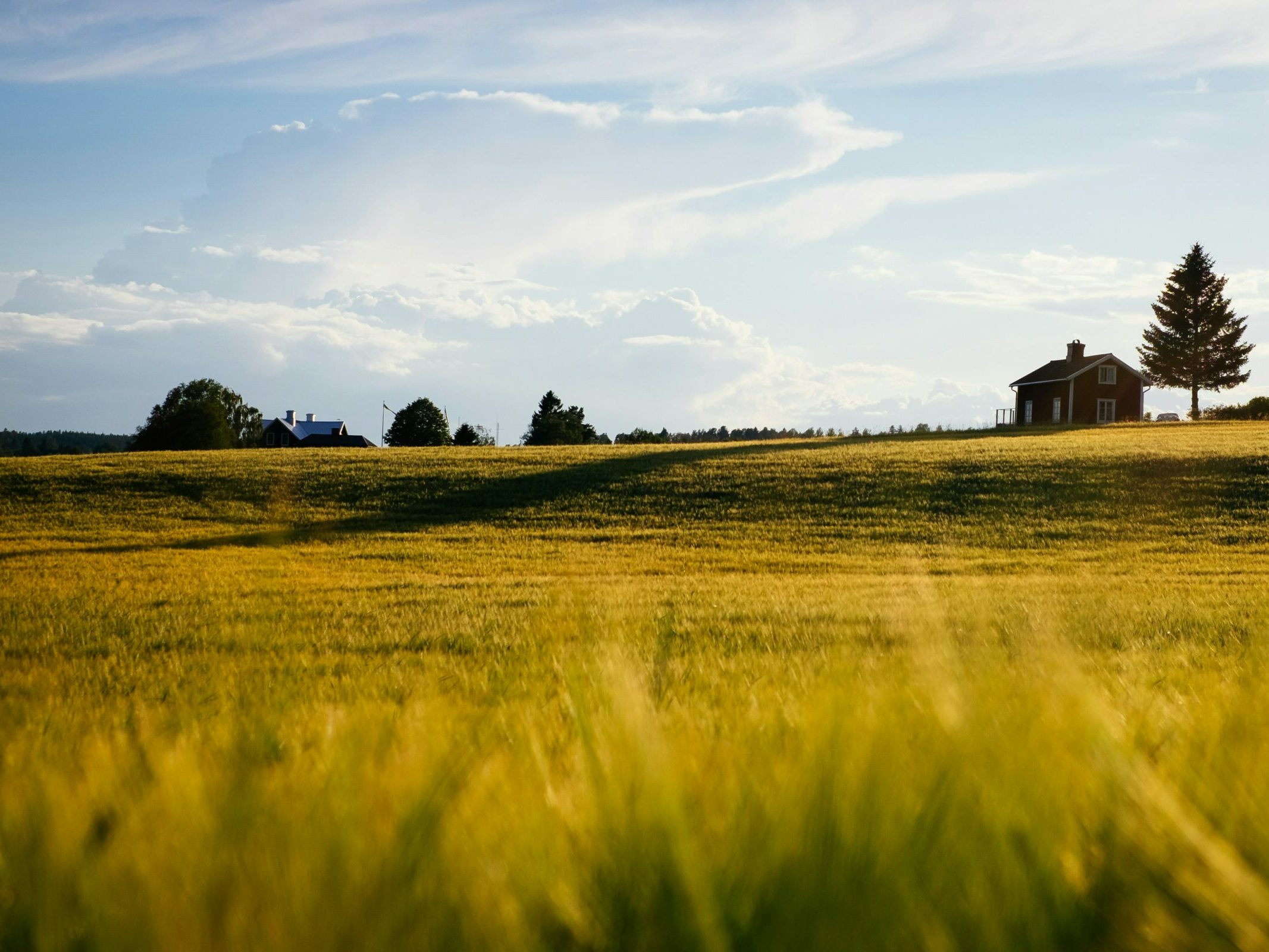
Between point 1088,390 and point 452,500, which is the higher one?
point 1088,390

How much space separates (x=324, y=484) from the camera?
32.9 m

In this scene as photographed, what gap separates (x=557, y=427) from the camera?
105562mm

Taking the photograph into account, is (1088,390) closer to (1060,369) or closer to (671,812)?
(1060,369)

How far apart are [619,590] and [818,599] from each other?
281cm

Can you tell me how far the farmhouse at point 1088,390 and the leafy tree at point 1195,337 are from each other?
469 inches

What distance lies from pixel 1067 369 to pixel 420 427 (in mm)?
64064

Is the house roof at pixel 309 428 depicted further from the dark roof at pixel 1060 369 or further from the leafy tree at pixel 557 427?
the dark roof at pixel 1060 369

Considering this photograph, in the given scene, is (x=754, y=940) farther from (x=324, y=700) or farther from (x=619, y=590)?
(x=619, y=590)

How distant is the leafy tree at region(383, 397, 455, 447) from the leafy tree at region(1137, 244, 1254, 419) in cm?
7084

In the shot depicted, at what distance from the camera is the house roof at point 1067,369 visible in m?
70.9

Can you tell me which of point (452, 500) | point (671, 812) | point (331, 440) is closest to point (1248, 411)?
point (452, 500)

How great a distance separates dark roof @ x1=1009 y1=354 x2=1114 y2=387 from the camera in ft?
233

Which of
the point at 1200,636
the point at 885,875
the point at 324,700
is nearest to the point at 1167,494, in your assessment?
the point at 1200,636

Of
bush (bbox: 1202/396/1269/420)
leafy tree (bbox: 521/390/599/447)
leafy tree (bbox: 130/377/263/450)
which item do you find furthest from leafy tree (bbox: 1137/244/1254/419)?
leafy tree (bbox: 130/377/263/450)
